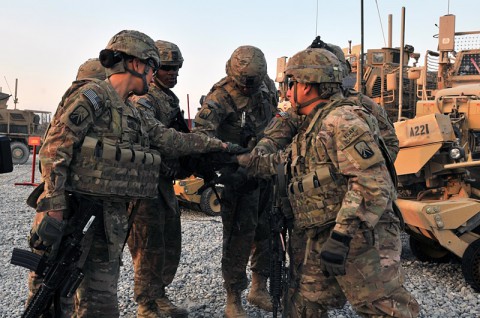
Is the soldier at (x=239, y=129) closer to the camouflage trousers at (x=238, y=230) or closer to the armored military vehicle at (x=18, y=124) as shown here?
the camouflage trousers at (x=238, y=230)

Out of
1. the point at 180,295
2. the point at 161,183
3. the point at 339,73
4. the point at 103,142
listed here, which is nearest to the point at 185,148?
the point at 161,183

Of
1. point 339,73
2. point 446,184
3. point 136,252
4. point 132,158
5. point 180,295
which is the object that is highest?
point 339,73

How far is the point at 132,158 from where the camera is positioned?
2867mm

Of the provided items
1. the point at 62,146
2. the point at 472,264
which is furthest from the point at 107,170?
the point at 472,264

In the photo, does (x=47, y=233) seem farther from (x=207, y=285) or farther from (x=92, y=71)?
(x=207, y=285)

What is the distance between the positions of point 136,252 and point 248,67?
5.53 ft

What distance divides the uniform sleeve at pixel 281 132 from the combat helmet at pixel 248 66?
61cm

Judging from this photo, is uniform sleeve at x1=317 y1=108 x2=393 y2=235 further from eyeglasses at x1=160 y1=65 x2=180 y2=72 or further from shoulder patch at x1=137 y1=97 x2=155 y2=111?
eyeglasses at x1=160 y1=65 x2=180 y2=72

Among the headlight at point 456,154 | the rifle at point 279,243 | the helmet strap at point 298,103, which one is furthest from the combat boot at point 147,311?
the headlight at point 456,154

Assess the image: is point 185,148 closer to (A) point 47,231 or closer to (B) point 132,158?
(B) point 132,158

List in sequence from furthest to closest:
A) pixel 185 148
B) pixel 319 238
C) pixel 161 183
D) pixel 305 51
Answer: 1. pixel 161 183
2. pixel 185 148
3. pixel 305 51
4. pixel 319 238

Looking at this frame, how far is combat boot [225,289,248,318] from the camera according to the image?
4.11 m

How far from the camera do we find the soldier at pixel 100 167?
2660 mm

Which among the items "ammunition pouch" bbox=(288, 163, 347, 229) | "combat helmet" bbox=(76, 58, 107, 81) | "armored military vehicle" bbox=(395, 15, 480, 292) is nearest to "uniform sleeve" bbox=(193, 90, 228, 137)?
"combat helmet" bbox=(76, 58, 107, 81)
